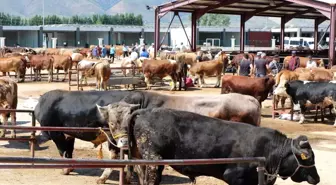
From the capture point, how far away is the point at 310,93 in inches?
661

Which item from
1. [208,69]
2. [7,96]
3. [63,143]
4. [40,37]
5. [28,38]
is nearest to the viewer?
[63,143]

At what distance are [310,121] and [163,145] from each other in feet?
37.5

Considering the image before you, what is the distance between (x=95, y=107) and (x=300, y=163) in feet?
14.6

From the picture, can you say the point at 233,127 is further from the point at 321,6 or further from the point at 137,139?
the point at 321,6

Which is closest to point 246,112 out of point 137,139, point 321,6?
point 137,139

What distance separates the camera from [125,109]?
8602 mm

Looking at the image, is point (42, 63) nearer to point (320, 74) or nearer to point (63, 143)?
point (320, 74)

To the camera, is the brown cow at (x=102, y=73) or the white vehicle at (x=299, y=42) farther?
the white vehicle at (x=299, y=42)

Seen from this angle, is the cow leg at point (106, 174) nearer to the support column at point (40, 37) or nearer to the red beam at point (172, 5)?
the red beam at point (172, 5)

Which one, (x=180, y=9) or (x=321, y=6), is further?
(x=180, y=9)

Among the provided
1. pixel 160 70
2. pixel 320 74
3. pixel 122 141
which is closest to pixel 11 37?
pixel 160 70

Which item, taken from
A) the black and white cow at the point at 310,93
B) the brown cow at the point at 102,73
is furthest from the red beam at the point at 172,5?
the black and white cow at the point at 310,93

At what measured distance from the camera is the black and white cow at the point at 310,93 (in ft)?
54.3

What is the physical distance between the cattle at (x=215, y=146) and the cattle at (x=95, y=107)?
8.52ft
